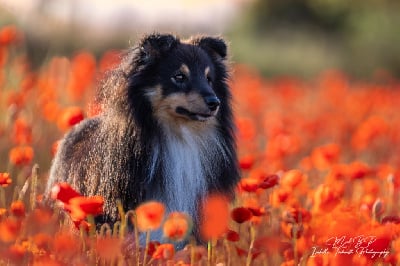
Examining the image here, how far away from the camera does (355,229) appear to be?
164 inches

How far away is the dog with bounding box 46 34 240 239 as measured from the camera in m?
5.64

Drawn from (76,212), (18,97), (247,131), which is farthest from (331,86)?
(76,212)

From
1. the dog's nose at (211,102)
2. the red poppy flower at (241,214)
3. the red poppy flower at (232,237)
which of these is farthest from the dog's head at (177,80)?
the red poppy flower at (232,237)

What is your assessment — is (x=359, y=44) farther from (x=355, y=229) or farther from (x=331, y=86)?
(x=355, y=229)

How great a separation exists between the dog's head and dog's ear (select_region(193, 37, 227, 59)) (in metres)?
0.19

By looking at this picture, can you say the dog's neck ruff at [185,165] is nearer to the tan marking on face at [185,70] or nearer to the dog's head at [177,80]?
the dog's head at [177,80]

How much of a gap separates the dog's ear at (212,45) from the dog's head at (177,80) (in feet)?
0.62

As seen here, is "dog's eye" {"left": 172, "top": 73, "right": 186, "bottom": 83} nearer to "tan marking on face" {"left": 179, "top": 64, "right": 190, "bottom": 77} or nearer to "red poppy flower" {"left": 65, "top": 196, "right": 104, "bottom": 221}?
"tan marking on face" {"left": 179, "top": 64, "right": 190, "bottom": 77}

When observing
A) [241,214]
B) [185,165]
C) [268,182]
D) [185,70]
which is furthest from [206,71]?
[241,214]

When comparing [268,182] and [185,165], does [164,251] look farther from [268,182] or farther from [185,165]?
[185,165]

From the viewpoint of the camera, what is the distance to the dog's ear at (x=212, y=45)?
20.9 feet

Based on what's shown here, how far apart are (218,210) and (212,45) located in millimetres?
2504

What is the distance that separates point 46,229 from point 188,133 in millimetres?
2192

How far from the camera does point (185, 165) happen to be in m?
6.00
